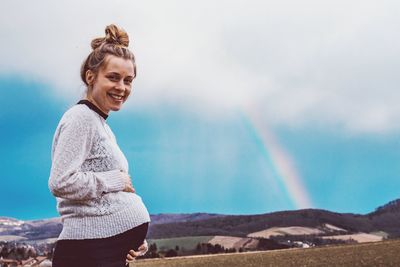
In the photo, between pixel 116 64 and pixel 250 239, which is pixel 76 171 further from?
pixel 250 239

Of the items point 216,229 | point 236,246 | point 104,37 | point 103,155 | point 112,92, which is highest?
point 216,229

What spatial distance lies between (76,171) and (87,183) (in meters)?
0.10

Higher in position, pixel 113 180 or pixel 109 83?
pixel 109 83

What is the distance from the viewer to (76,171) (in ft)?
10.4

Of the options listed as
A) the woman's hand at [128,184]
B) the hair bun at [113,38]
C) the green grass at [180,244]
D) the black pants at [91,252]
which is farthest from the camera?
the green grass at [180,244]

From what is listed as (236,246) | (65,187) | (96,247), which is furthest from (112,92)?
(236,246)

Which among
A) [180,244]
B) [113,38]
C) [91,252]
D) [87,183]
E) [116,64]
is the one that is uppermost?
[180,244]

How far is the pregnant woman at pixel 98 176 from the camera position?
10.4 ft

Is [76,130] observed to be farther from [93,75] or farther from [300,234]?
[300,234]

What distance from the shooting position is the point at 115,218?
325 centimetres

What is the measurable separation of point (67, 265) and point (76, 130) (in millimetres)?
818

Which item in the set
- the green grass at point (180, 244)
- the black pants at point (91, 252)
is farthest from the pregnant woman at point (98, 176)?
the green grass at point (180, 244)

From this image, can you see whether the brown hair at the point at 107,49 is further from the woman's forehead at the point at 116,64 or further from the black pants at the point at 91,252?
the black pants at the point at 91,252

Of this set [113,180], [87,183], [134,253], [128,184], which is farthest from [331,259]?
[87,183]
